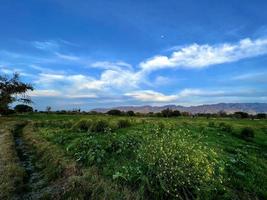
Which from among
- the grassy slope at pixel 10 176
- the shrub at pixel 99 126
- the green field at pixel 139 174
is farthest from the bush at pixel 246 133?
the grassy slope at pixel 10 176

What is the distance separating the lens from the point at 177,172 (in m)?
9.80

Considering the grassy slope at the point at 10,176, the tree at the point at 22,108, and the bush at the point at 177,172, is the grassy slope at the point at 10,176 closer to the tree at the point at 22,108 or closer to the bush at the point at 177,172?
the bush at the point at 177,172

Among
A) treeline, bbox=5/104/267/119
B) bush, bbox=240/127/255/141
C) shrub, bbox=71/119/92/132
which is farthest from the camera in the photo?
treeline, bbox=5/104/267/119

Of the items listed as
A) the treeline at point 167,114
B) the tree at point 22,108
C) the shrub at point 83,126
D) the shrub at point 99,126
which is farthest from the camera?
the tree at point 22,108

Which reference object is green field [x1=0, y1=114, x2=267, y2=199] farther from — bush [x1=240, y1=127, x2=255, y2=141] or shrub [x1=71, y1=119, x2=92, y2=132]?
shrub [x1=71, y1=119, x2=92, y2=132]

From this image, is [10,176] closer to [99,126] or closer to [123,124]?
[99,126]

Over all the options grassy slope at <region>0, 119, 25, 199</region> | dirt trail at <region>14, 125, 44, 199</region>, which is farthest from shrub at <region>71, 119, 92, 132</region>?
grassy slope at <region>0, 119, 25, 199</region>

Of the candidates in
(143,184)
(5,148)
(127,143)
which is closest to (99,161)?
(127,143)

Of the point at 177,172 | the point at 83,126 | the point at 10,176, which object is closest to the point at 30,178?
the point at 10,176

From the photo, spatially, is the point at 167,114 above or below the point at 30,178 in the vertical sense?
above

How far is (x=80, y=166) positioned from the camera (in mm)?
12898

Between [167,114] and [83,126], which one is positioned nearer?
[83,126]

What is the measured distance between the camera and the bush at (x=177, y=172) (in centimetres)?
968

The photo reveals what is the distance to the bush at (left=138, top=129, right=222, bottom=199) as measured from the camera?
9680mm
